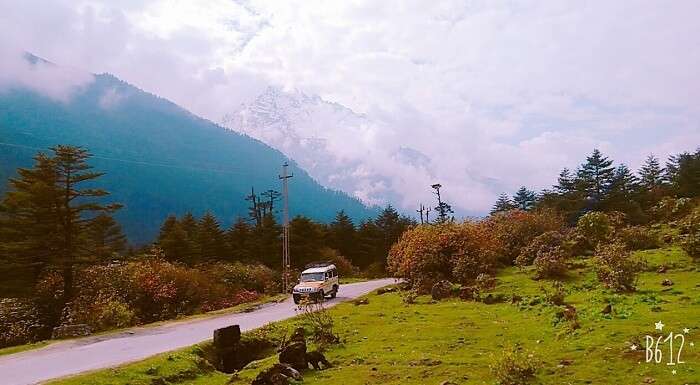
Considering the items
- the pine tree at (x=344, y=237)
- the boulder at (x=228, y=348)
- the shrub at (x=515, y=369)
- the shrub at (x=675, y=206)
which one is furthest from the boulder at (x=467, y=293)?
the pine tree at (x=344, y=237)

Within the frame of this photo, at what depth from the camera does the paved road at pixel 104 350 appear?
638 inches

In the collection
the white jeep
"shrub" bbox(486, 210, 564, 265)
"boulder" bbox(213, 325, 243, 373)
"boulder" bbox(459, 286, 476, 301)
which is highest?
"shrub" bbox(486, 210, 564, 265)

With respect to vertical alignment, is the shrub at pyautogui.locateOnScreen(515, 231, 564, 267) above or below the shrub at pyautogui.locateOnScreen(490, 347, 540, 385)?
above

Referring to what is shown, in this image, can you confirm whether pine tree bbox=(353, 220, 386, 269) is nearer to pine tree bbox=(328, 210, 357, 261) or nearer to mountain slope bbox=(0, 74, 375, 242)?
pine tree bbox=(328, 210, 357, 261)

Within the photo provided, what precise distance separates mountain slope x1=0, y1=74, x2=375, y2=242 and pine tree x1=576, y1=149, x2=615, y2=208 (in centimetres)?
6097

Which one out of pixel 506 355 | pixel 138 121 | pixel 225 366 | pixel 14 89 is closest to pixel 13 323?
pixel 225 366

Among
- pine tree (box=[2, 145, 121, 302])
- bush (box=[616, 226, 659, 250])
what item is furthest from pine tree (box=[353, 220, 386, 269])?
pine tree (box=[2, 145, 121, 302])

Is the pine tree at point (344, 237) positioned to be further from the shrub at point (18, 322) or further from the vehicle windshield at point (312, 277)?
the shrub at point (18, 322)

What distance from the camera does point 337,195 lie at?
15300cm

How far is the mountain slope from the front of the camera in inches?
3248

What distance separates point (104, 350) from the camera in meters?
19.8

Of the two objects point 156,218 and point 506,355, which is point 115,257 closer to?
point 506,355

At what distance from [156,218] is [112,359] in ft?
232

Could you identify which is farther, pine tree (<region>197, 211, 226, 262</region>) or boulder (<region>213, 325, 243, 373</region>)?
pine tree (<region>197, 211, 226, 262</region>)
